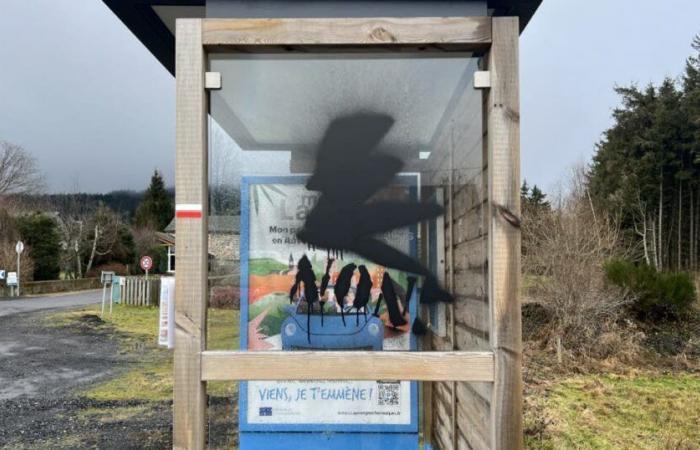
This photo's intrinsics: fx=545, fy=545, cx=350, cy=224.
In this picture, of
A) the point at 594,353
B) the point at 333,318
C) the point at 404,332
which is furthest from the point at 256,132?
the point at 594,353

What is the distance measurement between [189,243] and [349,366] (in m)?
0.73

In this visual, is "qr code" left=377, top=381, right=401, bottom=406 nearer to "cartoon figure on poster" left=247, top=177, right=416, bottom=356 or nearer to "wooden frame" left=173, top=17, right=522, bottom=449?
"cartoon figure on poster" left=247, top=177, right=416, bottom=356

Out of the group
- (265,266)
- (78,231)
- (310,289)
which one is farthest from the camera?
(78,231)

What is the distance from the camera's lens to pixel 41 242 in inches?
1083

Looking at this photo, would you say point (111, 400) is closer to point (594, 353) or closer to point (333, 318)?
point (333, 318)

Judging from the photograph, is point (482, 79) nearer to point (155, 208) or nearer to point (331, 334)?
point (331, 334)

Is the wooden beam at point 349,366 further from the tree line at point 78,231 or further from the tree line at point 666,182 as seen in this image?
the tree line at point 666,182

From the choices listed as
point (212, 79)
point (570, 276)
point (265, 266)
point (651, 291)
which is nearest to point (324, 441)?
point (265, 266)

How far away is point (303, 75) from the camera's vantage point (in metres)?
2.13

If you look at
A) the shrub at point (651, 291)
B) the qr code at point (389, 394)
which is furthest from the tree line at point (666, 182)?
the qr code at point (389, 394)

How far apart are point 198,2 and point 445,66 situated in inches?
48.3

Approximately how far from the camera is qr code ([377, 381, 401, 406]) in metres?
3.08

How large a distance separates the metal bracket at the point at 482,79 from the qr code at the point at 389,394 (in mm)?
1792

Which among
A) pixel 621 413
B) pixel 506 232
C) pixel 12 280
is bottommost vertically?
pixel 621 413
